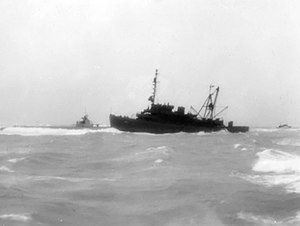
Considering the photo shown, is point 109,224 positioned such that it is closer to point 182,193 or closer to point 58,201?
point 58,201

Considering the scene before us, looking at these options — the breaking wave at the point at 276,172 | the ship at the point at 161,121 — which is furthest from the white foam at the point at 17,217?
the ship at the point at 161,121

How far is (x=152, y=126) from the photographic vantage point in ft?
264

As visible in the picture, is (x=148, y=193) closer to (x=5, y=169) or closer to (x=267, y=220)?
(x=267, y=220)

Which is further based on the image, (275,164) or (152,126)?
(152,126)

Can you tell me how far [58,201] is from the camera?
55.6 feet

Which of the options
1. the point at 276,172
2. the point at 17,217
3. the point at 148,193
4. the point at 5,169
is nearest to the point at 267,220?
the point at 148,193

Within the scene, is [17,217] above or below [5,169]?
below

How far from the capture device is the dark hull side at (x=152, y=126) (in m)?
80.6

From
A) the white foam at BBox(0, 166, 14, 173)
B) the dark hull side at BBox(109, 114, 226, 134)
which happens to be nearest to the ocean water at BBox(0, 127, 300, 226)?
the white foam at BBox(0, 166, 14, 173)

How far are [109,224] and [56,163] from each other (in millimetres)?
17750

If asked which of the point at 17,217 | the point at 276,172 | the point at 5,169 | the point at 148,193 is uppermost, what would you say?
the point at 276,172

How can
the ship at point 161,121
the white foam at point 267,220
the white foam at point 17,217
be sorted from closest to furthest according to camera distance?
the white foam at point 17,217
the white foam at point 267,220
the ship at point 161,121

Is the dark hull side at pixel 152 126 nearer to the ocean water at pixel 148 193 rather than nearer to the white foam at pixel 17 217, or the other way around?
the ocean water at pixel 148 193

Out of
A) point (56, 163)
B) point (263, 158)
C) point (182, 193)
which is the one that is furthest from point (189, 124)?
point (182, 193)
